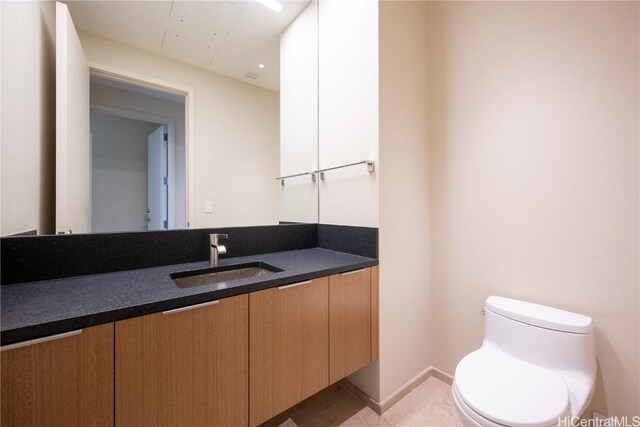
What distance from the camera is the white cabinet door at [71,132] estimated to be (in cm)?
111

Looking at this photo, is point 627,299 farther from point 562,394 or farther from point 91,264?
point 91,264

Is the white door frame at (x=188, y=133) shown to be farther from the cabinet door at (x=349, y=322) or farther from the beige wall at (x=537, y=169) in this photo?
the beige wall at (x=537, y=169)

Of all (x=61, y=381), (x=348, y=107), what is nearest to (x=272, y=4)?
(x=348, y=107)

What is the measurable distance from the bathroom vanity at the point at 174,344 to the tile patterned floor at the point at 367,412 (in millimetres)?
352

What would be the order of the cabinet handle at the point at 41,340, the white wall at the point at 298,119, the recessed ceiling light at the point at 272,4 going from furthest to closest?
the white wall at the point at 298,119 → the recessed ceiling light at the point at 272,4 → the cabinet handle at the point at 41,340

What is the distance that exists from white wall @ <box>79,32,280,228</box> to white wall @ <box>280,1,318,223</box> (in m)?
0.07

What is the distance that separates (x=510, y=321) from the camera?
128cm

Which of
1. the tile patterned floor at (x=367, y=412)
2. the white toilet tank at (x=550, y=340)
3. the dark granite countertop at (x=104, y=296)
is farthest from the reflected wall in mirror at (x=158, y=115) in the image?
the white toilet tank at (x=550, y=340)

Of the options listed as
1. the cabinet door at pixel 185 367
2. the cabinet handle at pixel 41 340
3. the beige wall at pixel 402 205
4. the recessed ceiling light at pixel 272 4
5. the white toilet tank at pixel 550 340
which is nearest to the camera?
the cabinet handle at pixel 41 340

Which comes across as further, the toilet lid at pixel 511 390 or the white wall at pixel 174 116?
the white wall at pixel 174 116

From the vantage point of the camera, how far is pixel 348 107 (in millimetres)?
1570

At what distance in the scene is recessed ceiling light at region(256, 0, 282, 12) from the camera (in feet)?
5.25

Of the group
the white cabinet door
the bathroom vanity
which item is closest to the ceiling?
the white cabinet door

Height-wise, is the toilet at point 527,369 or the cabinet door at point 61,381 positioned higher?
the cabinet door at point 61,381
